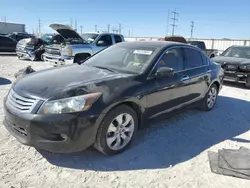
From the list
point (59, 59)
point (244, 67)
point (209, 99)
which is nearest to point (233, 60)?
point (244, 67)

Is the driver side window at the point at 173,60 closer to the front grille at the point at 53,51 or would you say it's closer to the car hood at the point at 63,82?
the car hood at the point at 63,82

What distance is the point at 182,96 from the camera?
459cm

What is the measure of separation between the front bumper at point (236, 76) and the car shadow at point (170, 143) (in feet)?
10.7

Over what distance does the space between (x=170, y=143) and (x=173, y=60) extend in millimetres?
1537

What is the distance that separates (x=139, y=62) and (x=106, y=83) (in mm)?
963

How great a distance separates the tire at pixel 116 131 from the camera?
3.20 meters

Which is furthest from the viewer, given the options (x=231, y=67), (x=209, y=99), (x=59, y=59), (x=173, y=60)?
(x=59, y=59)

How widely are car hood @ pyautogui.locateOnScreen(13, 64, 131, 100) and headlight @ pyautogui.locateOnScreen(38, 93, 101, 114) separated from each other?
0.08 m

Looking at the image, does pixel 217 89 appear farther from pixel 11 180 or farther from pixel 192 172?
pixel 11 180

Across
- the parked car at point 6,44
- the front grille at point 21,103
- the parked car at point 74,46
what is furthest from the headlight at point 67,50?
the parked car at point 6,44

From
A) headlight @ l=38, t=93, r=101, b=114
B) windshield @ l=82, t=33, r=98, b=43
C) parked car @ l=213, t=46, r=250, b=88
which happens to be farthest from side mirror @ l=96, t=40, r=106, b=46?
headlight @ l=38, t=93, r=101, b=114

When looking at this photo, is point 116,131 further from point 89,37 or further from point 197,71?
point 89,37

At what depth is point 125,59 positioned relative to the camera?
14.1ft

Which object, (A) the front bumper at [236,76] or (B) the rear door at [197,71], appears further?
(A) the front bumper at [236,76]
